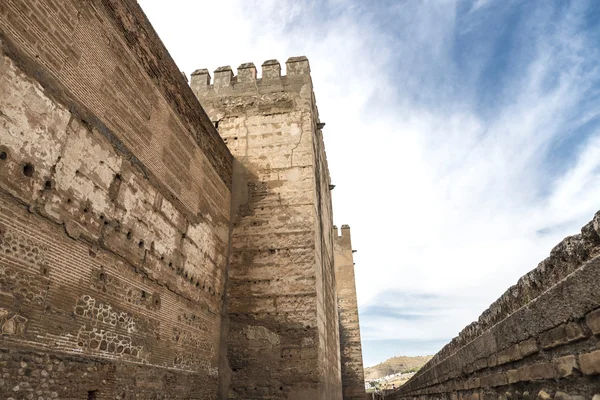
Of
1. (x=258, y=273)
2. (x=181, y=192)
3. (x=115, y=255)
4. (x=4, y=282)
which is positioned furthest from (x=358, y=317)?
(x=4, y=282)

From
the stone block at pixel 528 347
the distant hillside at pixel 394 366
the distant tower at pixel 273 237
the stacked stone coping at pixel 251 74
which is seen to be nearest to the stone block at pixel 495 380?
the stone block at pixel 528 347

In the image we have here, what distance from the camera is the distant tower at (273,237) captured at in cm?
698

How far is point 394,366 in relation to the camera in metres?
61.8

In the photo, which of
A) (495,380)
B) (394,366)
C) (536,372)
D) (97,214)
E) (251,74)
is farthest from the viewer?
(394,366)

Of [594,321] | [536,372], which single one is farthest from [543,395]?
[594,321]

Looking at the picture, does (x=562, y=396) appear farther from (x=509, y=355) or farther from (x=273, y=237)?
(x=273, y=237)

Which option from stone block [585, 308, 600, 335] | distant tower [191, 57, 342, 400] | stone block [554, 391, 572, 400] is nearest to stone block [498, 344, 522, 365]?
stone block [554, 391, 572, 400]

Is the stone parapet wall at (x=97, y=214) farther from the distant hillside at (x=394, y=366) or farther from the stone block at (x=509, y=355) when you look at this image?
→ the distant hillside at (x=394, y=366)

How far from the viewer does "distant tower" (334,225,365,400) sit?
18.1m

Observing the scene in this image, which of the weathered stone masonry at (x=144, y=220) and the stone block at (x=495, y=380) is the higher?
the weathered stone masonry at (x=144, y=220)

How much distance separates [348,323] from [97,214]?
1685cm

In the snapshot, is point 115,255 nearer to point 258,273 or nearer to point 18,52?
point 18,52

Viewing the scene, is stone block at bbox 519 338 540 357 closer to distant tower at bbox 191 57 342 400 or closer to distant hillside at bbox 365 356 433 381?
distant tower at bbox 191 57 342 400

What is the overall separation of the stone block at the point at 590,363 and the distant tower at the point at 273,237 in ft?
18.5
